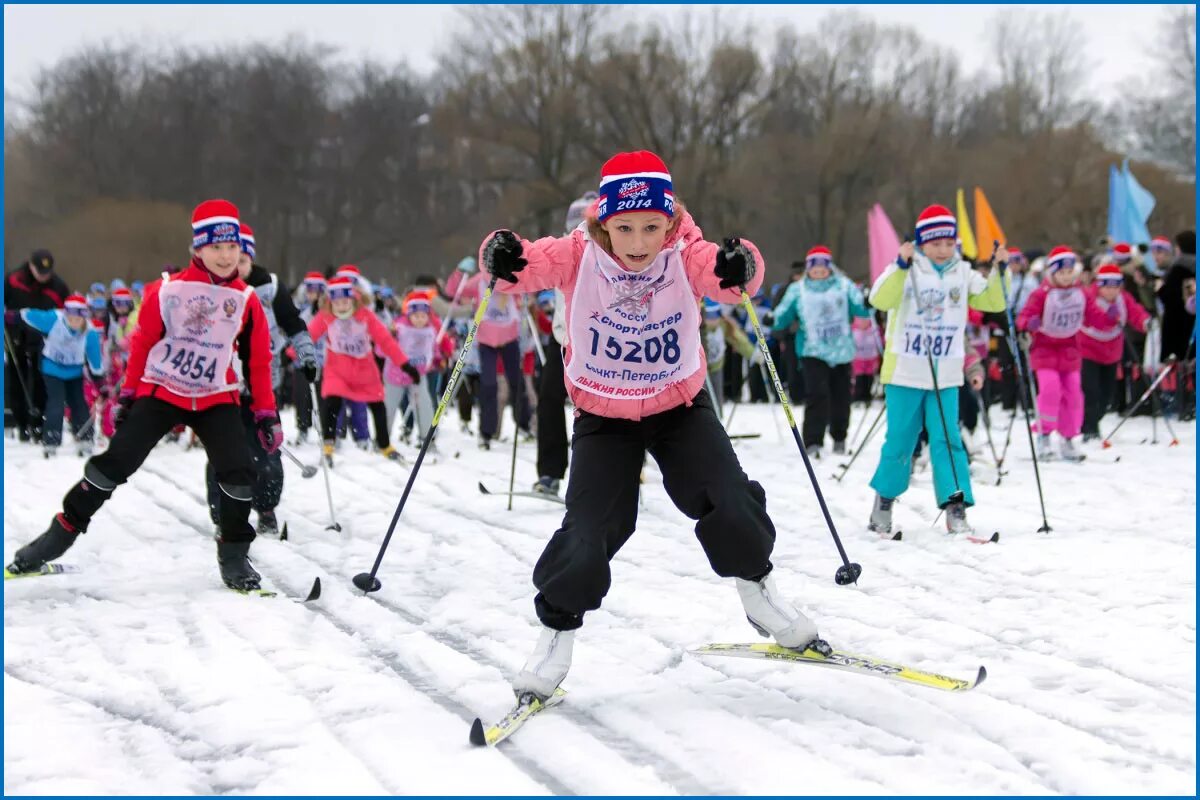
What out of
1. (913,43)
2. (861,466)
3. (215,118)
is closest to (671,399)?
(861,466)

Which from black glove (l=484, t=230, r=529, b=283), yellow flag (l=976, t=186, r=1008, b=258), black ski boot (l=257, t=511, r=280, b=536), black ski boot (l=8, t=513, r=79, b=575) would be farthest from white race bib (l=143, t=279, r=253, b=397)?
yellow flag (l=976, t=186, r=1008, b=258)

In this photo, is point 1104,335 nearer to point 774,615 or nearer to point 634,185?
point 774,615

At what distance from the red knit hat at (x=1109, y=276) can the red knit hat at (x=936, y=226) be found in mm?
4750

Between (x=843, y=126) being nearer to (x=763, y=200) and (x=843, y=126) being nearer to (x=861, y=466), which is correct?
(x=763, y=200)

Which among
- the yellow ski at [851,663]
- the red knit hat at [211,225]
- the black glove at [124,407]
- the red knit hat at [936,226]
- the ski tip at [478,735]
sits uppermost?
the red knit hat at [936,226]

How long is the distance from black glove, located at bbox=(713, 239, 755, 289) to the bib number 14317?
322 centimetres

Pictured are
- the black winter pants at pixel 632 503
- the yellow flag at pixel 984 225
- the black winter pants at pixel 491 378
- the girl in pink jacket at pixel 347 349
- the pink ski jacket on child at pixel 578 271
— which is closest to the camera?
the black winter pants at pixel 632 503

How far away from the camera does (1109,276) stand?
10531 millimetres

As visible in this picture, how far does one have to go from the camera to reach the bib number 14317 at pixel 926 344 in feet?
20.9

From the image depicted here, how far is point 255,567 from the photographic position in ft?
18.9

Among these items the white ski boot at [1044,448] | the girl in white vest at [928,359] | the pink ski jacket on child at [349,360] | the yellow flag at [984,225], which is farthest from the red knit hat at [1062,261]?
the pink ski jacket on child at [349,360]

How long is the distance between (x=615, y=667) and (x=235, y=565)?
2.24m

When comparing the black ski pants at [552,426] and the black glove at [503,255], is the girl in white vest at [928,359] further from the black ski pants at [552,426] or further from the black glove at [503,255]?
the black glove at [503,255]

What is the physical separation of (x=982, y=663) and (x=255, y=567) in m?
3.65
